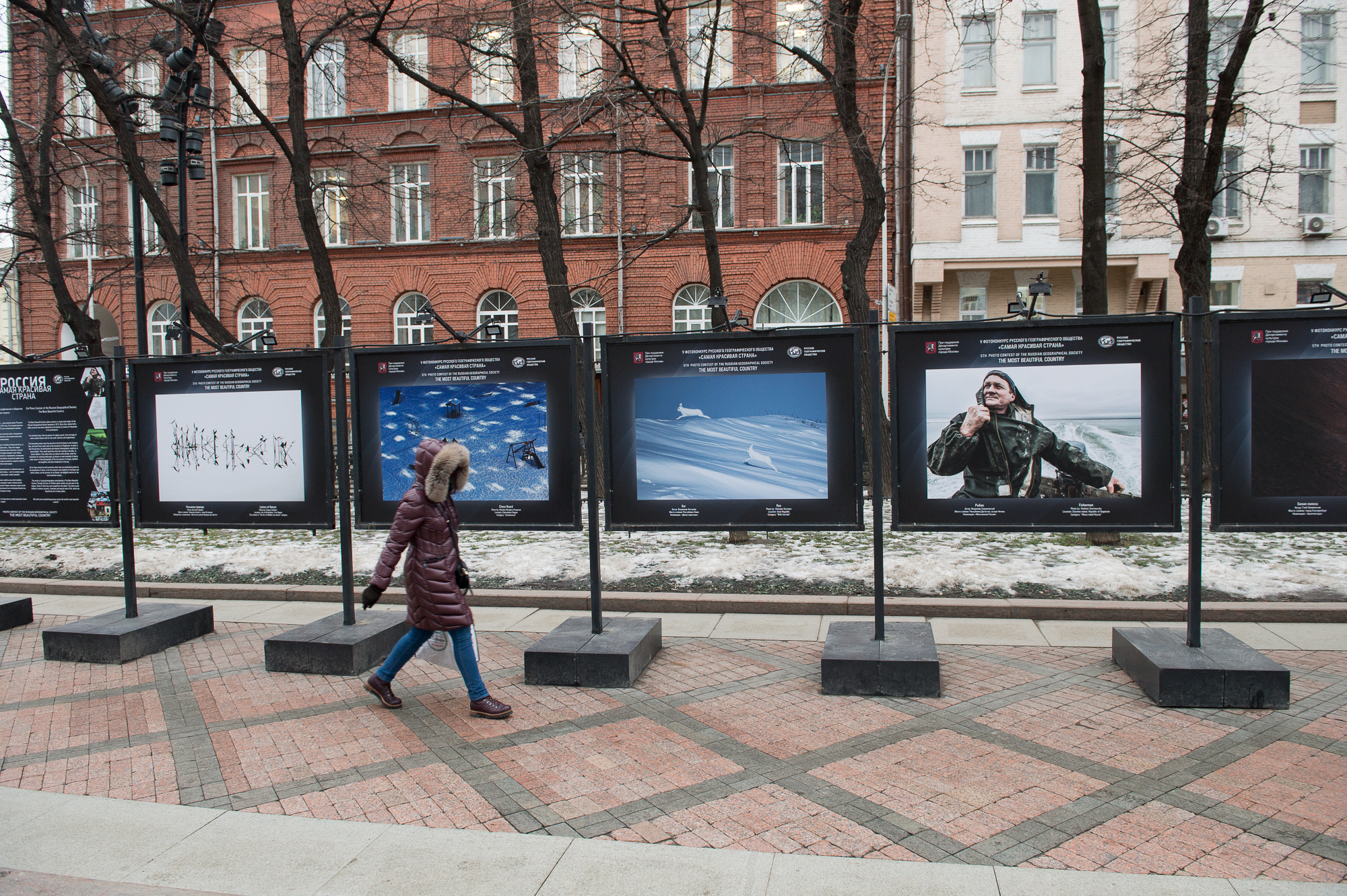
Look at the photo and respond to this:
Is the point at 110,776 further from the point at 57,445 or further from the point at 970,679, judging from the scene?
the point at 970,679

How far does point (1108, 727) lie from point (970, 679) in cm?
110

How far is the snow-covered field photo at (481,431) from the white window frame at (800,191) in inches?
863

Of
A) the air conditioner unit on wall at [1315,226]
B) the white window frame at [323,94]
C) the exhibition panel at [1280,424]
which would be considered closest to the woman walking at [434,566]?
the exhibition panel at [1280,424]

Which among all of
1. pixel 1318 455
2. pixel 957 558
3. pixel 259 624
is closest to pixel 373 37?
pixel 259 624

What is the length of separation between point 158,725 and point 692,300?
77.8 ft

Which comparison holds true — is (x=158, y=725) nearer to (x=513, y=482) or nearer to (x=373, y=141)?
(x=513, y=482)

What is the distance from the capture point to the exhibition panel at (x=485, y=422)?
273 inches

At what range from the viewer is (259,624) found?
843cm

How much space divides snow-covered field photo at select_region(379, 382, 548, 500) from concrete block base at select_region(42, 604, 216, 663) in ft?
7.61

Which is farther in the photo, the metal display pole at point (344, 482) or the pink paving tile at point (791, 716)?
the metal display pole at point (344, 482)

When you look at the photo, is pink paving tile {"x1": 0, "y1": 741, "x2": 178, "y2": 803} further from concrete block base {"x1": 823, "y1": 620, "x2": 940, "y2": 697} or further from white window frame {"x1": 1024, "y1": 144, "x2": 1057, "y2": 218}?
white window frame {"x1": 1024, "y1": 144, "x2": 1057, "y2": 218}

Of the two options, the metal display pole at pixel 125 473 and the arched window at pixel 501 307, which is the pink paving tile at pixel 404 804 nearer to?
the metal display pole at pixel 125 473

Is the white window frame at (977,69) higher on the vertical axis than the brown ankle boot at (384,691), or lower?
higher

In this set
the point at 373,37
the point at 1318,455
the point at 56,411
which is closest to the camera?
the point at 1318,455
